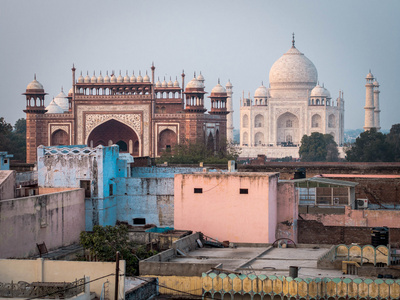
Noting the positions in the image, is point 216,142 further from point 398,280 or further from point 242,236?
point 398,280

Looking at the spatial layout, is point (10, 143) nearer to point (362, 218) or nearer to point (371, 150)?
point (371, 150)

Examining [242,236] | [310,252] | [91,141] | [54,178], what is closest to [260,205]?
[242,236]

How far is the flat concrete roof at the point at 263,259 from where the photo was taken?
11.3 m

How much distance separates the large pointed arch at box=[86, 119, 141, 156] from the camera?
138 feet

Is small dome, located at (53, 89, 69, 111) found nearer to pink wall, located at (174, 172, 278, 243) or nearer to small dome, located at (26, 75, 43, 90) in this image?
Answer: small dome, located at (26, 75, 43, 90)

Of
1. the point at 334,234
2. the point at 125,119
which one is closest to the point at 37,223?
the point at 334,234

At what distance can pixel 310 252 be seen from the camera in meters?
13.3

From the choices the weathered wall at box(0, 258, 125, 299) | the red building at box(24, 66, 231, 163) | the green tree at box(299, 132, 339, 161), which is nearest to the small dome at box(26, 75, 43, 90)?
the red building at box(24, 66, 231, 163)

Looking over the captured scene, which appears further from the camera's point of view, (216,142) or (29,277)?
(216,142)

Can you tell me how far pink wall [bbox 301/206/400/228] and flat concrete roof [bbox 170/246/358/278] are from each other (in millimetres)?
3521

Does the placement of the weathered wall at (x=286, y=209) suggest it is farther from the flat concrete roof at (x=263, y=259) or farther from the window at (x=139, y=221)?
the window at (x=139, y=221)

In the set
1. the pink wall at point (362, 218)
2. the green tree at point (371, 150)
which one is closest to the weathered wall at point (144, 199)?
the pink wall at point (362, 218)

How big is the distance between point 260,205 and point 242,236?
63 cm

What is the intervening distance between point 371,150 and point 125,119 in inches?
602
